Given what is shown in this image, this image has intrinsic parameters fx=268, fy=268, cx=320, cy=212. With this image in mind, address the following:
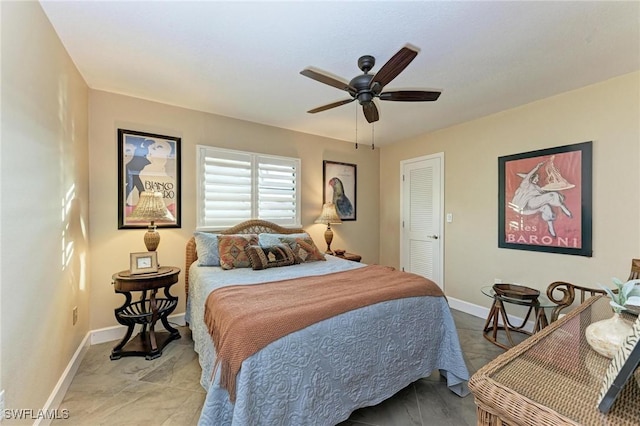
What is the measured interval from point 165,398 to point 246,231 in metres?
1.93

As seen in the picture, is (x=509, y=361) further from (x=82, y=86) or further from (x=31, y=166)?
(x=82, y=86)

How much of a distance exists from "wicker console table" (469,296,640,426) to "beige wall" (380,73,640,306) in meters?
2.31

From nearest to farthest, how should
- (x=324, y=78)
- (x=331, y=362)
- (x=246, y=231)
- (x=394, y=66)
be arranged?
(x=331, y=362) < (x=394, y=66) < (x=324, y=78) < (x=246, y=231)

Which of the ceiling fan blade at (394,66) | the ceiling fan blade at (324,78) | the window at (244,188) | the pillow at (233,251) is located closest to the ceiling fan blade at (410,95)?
the ceiling fan blade at (394,66)

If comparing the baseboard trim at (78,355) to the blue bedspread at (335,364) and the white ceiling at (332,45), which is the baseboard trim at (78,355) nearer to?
the blue bedspread at (335,364)

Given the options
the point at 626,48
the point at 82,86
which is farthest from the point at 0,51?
the point at 626,48

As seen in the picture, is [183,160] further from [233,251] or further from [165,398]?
[165,398]

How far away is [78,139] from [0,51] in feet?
4.47

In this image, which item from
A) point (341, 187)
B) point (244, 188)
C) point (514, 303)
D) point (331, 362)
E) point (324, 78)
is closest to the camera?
point (331, 362)

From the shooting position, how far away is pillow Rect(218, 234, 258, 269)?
2.79 m

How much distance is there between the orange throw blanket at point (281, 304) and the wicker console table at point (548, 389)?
3.06ft

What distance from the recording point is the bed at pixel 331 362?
4.44 feet

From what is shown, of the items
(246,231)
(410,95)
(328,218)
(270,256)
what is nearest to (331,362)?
(270,256)

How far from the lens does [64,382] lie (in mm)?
1976
